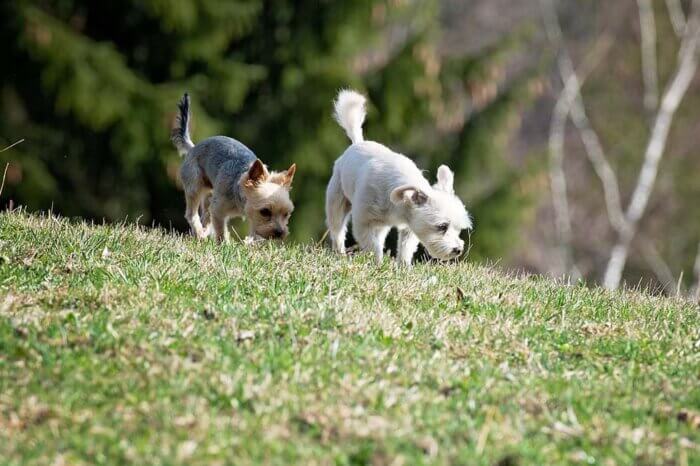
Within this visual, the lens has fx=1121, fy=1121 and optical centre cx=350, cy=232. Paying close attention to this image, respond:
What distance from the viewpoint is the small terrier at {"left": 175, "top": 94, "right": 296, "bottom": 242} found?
34.8 ft

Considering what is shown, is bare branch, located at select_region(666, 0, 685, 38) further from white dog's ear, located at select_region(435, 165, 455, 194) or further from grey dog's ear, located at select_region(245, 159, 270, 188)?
grey dog's ear, located at select_region(245, 159, 270, 188)

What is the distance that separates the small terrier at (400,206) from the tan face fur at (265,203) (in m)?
0.63

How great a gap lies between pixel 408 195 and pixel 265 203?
1547 millimetres

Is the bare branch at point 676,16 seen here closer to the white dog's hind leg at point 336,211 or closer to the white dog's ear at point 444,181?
the white dog's hind leg at point 336,211

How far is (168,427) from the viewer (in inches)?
189

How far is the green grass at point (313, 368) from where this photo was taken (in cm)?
480

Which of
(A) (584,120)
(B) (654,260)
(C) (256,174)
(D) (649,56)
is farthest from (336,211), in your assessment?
(B) (654,260)

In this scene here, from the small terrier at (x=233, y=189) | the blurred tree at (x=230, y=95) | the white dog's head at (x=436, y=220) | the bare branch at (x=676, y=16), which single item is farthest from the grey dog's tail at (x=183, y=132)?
the bare branch at (x=676, y=16)

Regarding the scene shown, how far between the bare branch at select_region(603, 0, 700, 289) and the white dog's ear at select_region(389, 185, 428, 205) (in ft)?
66.4

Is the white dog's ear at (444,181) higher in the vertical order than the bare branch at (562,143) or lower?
higher

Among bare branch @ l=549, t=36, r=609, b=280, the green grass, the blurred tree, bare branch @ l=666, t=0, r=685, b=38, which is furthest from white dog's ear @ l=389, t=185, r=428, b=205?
bare branch @ l=666, t=0, r=685, b=38

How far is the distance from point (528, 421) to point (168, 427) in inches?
65.9

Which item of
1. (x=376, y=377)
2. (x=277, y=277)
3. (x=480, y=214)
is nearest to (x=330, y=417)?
(x=376, y=377)

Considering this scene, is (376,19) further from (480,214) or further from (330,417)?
(330,417)
